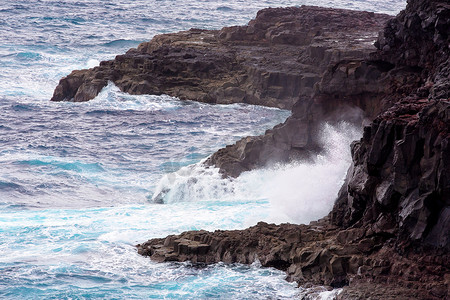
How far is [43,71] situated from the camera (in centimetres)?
5653

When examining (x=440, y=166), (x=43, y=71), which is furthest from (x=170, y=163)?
(x=43, y=71)

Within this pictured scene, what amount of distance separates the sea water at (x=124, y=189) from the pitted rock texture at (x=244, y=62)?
3.90ft

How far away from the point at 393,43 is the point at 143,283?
41.4ft

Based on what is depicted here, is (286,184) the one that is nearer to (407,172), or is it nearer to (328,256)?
(328,256)

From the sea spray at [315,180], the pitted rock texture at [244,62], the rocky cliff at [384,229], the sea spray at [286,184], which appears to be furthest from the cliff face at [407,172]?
the pitted rock texture at [244,62]

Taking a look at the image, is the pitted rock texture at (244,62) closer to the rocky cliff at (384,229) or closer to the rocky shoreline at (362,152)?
the rocky shoreline at (362,152)

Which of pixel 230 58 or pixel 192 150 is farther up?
pixel 230 58

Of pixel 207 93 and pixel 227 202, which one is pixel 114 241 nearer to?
pixel 227 202

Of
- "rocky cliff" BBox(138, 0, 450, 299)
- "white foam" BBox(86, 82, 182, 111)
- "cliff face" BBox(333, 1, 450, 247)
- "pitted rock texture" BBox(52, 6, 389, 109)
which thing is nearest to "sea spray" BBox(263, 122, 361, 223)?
"rocky cliff" BBox(138, 0, 450, 299)

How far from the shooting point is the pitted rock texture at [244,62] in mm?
43938

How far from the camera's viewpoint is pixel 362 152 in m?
18.9

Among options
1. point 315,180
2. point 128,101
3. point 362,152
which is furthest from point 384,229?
point 128,101

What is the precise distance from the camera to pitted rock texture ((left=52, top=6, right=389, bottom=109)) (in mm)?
43938

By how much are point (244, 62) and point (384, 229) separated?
101 feet
